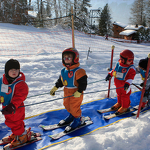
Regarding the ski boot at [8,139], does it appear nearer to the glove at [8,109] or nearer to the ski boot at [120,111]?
the glove at [8,109]

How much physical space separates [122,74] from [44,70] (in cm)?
390

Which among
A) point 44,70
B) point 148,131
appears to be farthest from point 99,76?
point 148,131

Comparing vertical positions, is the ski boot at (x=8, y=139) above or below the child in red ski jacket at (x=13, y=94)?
below

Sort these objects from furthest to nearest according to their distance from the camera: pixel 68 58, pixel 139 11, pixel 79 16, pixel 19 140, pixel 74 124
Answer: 1. pixel 139 11
2. pixel 79 16
3. pixel 74 124
4. pixel 68 58
5. pixel 19 140

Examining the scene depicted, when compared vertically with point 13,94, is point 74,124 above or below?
below

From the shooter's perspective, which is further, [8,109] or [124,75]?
[124,75]

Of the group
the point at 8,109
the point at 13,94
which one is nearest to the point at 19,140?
the point at 8,109

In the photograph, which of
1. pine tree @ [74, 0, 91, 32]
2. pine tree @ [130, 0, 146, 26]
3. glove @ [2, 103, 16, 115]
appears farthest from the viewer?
pine tree @ [130, 0, 146, 26]

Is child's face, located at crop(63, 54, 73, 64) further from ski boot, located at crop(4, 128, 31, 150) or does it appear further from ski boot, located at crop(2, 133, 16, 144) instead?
ski boot, located at crop(2, 133, 16, 144)

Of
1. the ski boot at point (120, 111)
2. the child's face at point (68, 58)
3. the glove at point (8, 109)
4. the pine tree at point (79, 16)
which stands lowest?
the ski boot at point (120, 111)

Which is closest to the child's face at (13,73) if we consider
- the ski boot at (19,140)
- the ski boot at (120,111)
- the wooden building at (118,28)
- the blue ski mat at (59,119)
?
the ski boot at (19,140)

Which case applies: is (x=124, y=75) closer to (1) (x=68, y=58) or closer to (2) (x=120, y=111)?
(2) (x=120, y=111)

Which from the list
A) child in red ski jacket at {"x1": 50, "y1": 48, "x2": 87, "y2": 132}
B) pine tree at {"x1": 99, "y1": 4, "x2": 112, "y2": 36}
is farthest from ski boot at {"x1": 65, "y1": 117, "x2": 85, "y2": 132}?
pine tree at {"x1": 99, "y1": 4, "x2": 112, "y2": 36}

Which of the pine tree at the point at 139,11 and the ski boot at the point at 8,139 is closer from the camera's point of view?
the ski boot at the point at 8,139
